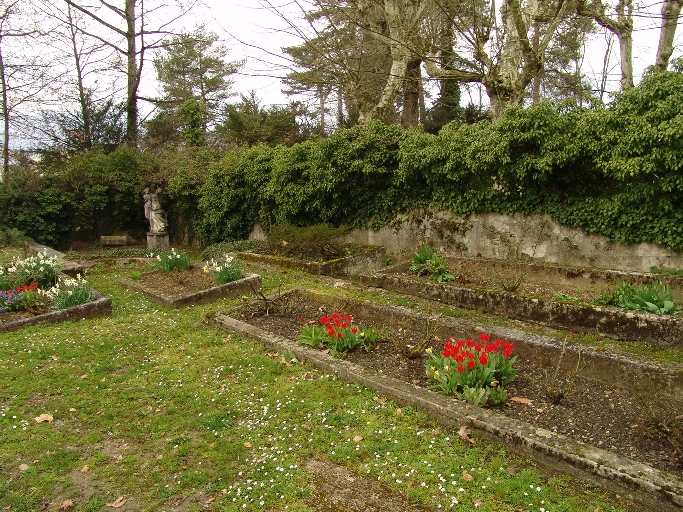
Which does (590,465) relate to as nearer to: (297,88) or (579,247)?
(579,247)

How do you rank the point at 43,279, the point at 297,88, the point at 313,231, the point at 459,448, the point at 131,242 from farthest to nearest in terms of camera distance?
1. the point at 297,88
2. the point at 131,242
3. the point at 313,231
4. the point at 43,279
5. the point at 459,448

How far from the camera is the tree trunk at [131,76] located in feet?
67.0

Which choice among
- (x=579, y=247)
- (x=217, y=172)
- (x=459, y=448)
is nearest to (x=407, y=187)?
(x=579, y=247)

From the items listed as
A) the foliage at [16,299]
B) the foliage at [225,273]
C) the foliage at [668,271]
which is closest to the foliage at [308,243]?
the foliage at [225,273]

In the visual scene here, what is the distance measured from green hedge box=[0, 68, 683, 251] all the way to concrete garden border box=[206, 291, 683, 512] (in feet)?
13.6

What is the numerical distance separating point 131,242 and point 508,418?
16378mm

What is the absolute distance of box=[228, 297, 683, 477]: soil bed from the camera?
3.00 metres

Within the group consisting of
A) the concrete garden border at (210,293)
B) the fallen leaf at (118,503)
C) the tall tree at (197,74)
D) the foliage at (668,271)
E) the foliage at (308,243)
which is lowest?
the fallen leaf at (118,503)

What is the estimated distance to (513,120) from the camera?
7945 mm

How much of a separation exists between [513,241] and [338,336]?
5.55m

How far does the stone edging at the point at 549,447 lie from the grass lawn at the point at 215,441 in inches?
3.5

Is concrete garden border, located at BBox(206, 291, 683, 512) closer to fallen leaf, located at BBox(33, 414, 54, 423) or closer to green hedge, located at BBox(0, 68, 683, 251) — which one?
fallen leaf, located at BBox(33, 414, 54, 423)

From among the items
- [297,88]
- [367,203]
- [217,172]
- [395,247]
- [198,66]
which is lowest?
[395,247]

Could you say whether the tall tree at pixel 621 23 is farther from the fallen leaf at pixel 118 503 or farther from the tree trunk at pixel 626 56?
the fallen leaf at pixel 118 503
